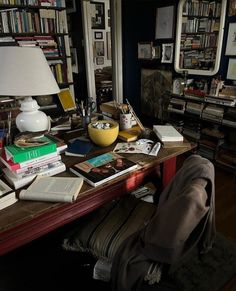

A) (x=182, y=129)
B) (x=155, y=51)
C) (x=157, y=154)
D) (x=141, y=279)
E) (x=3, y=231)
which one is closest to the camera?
(x=3, y=231)

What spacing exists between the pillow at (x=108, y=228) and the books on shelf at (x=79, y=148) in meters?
0.32

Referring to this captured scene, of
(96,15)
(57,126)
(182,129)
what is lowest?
(182,129)

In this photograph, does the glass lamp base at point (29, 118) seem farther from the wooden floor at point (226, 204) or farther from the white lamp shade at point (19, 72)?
the wooden floor at point (226, 204)

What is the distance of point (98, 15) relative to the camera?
15.2 feet

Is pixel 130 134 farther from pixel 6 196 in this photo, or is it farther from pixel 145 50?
pixel 145 50

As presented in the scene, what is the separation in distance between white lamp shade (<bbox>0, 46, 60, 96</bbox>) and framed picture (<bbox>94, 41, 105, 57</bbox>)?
151 inches

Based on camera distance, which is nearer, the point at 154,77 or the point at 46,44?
the point at 46,44

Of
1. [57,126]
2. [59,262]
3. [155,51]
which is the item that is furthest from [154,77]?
[59,262]

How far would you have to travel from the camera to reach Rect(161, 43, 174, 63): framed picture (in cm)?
305

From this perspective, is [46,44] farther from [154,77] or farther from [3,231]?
[3,231]

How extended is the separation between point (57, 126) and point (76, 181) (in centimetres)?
69

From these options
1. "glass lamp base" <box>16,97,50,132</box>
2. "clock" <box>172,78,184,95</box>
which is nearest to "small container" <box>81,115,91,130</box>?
"glass lamp base" <box>16,97,50,132</box>

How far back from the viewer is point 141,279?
942 millimetres

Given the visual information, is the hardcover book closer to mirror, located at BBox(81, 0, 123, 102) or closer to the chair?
the chair
